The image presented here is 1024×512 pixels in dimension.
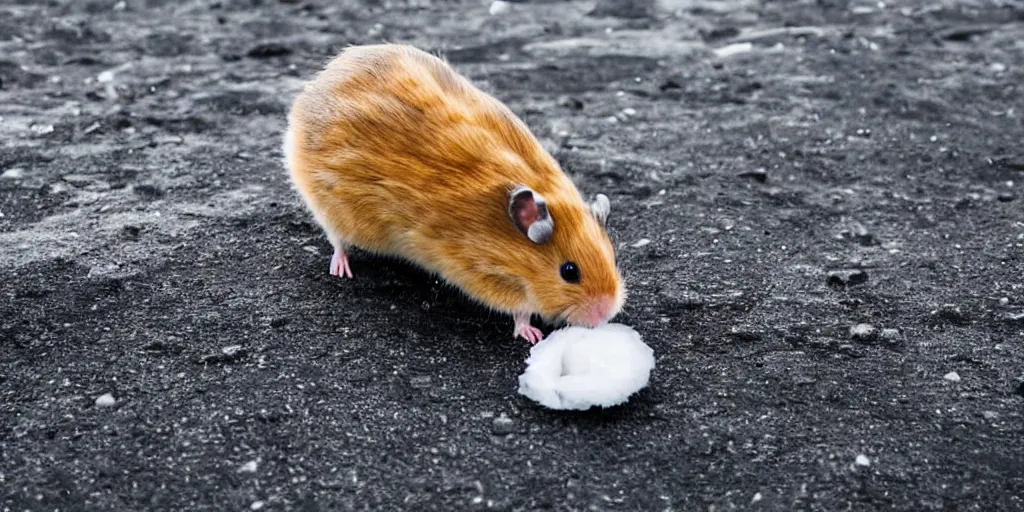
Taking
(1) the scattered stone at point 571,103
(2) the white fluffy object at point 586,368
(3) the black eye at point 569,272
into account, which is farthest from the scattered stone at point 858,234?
(1) the scattered stone at point 571,103

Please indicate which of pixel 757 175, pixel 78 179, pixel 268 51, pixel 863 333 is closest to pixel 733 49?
pixel 757 175

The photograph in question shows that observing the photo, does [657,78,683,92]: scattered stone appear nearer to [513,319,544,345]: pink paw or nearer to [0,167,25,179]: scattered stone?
[513,319,544,345]: pink paw

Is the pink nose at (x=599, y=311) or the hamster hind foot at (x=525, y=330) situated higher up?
the pink nose at (x=599, y=311)

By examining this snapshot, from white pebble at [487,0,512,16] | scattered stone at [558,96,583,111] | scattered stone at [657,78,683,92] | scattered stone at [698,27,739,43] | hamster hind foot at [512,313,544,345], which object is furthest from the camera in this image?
white pebble at [487,0,512,16]

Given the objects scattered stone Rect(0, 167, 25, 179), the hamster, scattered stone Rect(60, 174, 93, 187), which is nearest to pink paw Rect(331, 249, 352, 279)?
the hamster

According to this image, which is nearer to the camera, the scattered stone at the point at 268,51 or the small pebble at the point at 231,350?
the small pebble at the point at 231,350

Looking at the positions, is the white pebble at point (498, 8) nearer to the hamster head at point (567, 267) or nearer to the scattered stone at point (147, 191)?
the scattered stone at point (147, 191)

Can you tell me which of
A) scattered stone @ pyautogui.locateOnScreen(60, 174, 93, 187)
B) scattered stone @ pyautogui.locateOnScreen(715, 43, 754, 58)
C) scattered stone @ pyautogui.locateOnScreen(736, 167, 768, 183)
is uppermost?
scattered stone @ pyautogui.locateOnScreen(60, 174, 93, 187)
